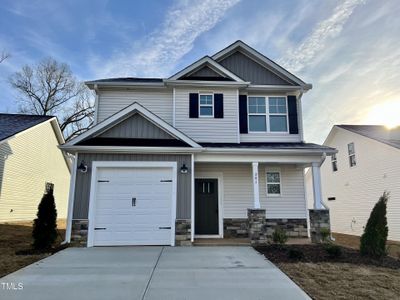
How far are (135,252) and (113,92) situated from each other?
6.59 m

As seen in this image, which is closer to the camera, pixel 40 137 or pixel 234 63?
pixel 234 63

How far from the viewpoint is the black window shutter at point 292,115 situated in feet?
36.3

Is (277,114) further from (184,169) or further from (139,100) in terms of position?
(139,100)

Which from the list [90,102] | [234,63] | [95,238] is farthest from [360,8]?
[90,102]

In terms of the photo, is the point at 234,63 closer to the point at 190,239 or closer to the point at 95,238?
the point at 190,239

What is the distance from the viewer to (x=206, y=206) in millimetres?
10367

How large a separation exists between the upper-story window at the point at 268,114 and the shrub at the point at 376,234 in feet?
15.4

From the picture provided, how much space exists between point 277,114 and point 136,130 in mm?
5709

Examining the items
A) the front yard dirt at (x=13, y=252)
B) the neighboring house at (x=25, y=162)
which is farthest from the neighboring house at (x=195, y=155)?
the neighboring house at (x=25, y=162)

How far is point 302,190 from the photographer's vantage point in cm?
1066

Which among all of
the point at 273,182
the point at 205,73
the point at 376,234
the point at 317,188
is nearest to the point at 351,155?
the point at 273,182

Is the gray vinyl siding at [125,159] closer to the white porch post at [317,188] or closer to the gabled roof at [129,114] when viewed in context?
the gabled roof at [129,114]

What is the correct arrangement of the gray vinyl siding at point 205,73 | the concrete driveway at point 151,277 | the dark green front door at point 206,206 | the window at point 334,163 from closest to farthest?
the concrete driveway at point 151,277 → the dark green front door at point 206,206 → the gray vinyl siding at point 205,73 → the window at point 334,163

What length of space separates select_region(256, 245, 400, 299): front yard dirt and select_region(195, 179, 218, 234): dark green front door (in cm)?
281
